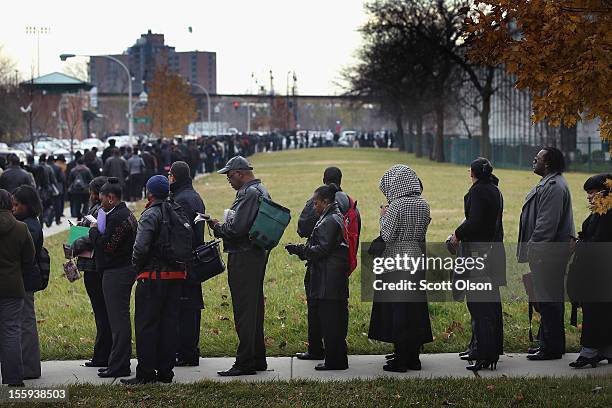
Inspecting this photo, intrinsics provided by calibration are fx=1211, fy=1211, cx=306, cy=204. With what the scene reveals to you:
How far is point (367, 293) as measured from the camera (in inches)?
579

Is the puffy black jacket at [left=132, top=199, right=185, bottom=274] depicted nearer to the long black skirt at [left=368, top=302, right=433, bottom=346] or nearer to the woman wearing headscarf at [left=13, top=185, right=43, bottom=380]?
the woman wearing headscarf at [left=13, top=185, right=43, bottom=380]

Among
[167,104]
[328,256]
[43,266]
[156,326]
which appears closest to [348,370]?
[328,256]

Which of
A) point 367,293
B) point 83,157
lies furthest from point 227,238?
point 83,157

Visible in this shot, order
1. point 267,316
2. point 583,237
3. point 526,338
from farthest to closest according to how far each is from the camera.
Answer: point 267,316 → point 526,338 → point 583,237

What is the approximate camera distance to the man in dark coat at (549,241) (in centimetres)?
1092

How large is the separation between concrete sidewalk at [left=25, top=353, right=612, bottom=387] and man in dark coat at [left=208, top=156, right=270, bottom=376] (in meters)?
0.28

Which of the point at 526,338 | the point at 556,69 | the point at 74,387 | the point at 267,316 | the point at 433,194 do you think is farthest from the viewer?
the point at 433,194

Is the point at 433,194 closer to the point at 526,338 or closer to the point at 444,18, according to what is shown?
the point at 526,338

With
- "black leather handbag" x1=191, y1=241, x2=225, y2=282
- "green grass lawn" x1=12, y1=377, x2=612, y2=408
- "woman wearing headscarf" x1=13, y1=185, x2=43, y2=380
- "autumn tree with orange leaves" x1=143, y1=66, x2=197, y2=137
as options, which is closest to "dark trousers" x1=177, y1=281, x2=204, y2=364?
"black leather handbag" x1=191, y1=241, x2=225, y2=282

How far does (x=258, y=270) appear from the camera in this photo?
10633 millimetres

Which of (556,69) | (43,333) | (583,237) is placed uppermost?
(556,69)

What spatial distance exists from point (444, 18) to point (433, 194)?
31967 millimetres

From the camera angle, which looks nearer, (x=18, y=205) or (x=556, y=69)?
(x=556, y=69)

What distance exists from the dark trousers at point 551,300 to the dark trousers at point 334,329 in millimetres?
1804
